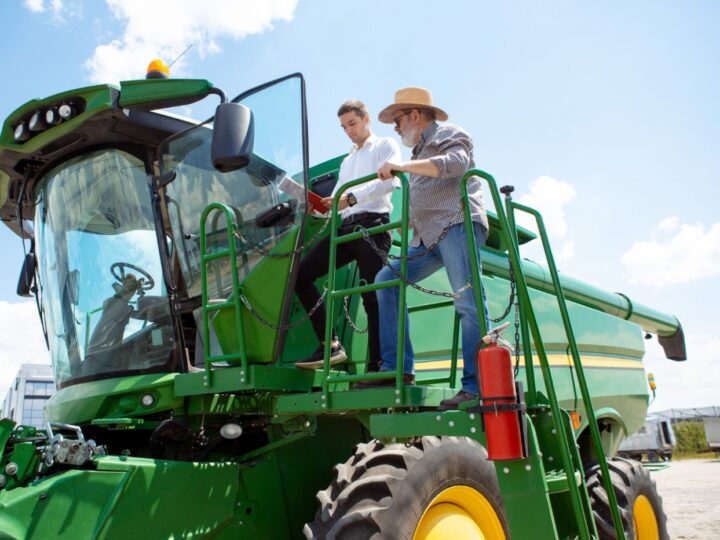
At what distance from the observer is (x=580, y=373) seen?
10.3 ft

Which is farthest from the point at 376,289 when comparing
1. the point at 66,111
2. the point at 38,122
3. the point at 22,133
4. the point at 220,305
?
the point at 22,133

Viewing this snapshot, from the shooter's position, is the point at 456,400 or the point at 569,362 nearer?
the point at 456,400

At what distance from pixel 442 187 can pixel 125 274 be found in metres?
1.98

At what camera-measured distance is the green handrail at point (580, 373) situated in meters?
3.03

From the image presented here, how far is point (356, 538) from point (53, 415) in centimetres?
224

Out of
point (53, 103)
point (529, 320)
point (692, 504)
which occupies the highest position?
point (53, 103)

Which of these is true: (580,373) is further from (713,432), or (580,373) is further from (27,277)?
(713,432)

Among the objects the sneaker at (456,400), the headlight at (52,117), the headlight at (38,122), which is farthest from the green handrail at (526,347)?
the headlight at (38,122)

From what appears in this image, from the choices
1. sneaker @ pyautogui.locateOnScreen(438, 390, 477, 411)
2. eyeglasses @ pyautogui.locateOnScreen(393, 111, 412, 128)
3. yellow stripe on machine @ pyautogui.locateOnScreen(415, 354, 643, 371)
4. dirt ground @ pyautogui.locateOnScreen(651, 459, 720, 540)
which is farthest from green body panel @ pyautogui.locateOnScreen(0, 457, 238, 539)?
dirt ground @ pyautogui.locateOnScreen(651, 459, 720, 540)

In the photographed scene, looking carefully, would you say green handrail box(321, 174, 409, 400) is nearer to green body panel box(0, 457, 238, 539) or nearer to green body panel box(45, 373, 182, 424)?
green body panel box(0, 457, 238, 539)

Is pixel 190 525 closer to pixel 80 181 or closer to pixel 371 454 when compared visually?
pixel 371 454

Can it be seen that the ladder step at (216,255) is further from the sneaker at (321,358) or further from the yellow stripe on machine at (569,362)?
the yellow stripe on machine at (569,362)

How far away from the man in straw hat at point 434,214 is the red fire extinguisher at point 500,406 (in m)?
Result: 0.32

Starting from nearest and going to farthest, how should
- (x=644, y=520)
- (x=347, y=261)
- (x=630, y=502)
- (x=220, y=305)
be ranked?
(x=220, y=305) → (x=347, y=261) → (x=630, y=502) → (x=644, y=520)
